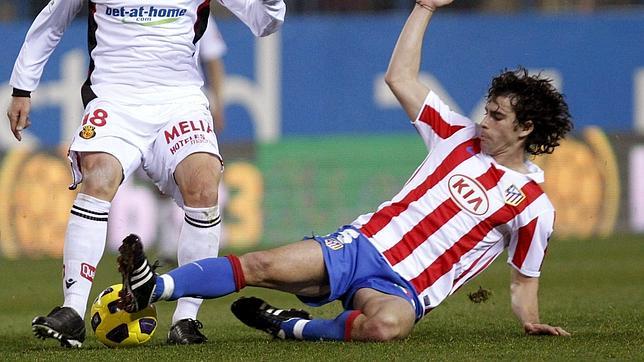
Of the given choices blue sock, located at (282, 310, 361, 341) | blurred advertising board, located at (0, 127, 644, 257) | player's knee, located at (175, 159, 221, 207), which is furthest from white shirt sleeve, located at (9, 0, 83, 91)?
blurred advertising board, located at (0, 127, 644, 257)

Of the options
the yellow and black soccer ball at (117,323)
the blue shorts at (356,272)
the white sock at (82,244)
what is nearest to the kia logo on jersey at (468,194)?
the blue shorts at (356,272)

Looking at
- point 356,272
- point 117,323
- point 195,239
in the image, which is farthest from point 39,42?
point 356,272

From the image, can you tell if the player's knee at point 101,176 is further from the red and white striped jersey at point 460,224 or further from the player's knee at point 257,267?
the red and white striped jersey at point 460,224

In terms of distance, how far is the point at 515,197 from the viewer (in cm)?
591

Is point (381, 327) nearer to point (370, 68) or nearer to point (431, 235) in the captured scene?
point (431, 235)

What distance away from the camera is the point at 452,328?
6.60 meters

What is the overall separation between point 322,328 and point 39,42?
1931 mm

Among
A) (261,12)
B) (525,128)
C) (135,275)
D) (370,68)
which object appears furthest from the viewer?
(370,68)

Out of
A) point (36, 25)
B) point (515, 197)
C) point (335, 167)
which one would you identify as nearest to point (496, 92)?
point (515, 197)

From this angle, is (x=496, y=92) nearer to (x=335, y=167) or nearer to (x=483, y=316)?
(x=483, y=316)

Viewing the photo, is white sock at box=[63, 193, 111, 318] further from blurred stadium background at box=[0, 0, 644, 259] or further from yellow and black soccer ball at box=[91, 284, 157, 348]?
blurred stadium background at box=[0, 0, 644, 259]

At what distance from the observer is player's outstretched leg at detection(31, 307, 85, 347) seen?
5398 mm

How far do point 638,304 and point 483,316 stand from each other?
3.53ft

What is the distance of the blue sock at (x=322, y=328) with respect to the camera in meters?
5.65
